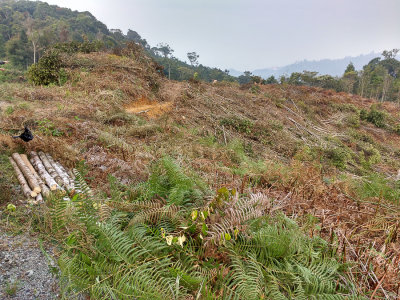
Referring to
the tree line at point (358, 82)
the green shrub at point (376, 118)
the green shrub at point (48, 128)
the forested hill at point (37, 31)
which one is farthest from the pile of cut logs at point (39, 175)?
the tree line at point (358, 82)

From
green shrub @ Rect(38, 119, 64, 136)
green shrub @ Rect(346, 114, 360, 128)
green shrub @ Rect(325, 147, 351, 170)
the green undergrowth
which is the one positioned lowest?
green shrub @ Rect(325, 147, 351, 170)

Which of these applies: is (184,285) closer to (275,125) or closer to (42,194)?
(42,194)

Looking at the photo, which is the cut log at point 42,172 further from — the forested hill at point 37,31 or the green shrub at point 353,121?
the forested hill at point 37,31

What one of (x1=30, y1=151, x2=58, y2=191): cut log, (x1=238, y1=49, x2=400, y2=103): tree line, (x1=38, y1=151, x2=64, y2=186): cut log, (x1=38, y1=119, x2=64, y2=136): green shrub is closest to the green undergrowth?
(x1=30, y1=151, x2=58, y2=191): cut log

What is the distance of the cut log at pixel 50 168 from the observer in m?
3.34

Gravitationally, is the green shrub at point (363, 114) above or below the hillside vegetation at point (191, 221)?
above

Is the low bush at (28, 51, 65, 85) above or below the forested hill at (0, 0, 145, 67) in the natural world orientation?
below

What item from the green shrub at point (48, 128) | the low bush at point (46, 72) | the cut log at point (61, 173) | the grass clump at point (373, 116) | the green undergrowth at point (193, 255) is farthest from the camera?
the grass clump at point (373, 116)

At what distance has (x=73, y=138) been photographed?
4.76 meters

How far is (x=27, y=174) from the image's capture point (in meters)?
3.16

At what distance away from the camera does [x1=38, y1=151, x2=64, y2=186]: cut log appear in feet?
11.0

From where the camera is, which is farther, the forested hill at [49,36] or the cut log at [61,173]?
the forested hill at [49,36]

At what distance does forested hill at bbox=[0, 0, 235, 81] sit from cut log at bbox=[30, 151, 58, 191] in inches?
565

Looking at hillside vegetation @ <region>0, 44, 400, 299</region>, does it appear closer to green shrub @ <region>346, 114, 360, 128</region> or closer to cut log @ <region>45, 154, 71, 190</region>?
cut log @ <region>45, 154, 71, 190</region>
